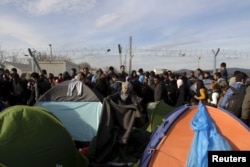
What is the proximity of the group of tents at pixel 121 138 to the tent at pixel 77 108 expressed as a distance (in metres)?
1.73

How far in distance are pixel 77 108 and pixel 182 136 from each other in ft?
13.3

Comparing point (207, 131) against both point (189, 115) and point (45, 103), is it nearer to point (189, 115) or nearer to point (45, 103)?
point (189, 115)

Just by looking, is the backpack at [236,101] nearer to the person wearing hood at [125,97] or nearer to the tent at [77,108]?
the person wearing hood at [125,97]

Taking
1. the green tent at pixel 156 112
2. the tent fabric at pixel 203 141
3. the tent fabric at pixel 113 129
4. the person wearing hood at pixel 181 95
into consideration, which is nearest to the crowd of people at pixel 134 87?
the person wearing hood at pixel 181 95

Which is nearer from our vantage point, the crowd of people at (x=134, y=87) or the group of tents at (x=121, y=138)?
the group of tents at (x=121, y=138)

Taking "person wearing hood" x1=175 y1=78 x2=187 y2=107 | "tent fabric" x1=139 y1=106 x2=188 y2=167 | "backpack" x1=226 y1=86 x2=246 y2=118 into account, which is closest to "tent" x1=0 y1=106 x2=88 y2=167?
"tent fabric" x1=139 y1=106 x2=188 y2=167

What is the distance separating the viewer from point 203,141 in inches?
226

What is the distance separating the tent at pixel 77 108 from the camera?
9.31m

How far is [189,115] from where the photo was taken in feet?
20.5

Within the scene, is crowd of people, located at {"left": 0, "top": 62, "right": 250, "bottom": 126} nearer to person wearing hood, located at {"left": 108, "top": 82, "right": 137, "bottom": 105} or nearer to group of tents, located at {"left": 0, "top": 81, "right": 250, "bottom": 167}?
person wearing hood, located at {"left": 108, "top": 82, "right": 137, "bottom": 105}

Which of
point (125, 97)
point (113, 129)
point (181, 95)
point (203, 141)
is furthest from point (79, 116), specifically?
point (203, 141)

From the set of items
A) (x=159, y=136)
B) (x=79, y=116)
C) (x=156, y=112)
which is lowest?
(x=156, y=112)

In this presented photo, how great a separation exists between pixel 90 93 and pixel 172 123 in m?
3.67

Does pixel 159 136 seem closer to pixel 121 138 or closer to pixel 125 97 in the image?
pixel 121 138
